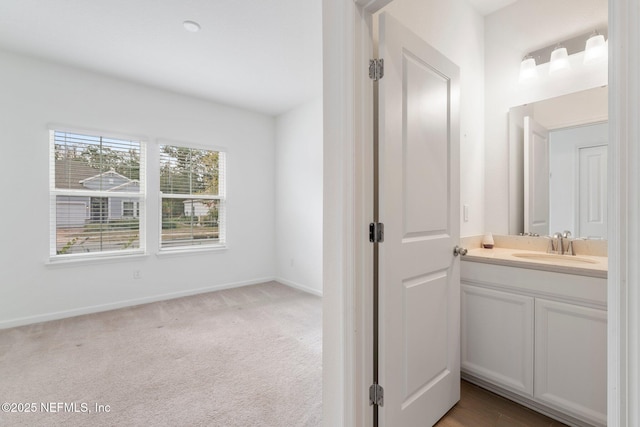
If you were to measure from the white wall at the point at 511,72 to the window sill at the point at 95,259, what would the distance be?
402cm

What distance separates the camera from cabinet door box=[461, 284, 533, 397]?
1728 millimetres

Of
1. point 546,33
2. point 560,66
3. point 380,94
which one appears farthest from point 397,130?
point 546,33

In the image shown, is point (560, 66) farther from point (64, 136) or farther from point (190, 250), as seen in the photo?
point (64, 136)

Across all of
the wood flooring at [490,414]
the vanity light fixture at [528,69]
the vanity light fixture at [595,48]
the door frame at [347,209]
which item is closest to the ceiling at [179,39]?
the door frame at [347,209]

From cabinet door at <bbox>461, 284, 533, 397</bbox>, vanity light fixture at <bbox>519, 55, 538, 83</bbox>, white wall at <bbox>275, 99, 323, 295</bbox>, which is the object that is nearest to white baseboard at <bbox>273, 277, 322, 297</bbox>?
white wall at <bbox>275, 99, 323, 295</bbox>

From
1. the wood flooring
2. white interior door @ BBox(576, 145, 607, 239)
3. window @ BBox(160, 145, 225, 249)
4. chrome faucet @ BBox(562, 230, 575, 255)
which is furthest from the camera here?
window @ BBox(160, 145, 225, 249)

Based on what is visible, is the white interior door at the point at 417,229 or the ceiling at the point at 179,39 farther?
the ceiling at the point at 179,39

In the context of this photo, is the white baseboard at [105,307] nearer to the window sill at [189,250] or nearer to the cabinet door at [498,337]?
the window sill at [189,250]

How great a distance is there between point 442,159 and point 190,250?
12.2 ft

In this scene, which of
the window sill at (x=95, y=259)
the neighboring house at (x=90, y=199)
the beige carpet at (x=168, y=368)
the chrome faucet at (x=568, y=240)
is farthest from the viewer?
the neighboring house at (x=90, y=199)

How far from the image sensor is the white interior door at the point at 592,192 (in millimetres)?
1896

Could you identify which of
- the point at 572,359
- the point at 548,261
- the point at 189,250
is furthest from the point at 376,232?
the point at 189,250

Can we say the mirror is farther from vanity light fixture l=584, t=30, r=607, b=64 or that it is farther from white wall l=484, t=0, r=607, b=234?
vanity light fixture l=584, t=30, r=607, b=64

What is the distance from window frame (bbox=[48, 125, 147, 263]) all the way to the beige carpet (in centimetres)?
70
